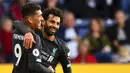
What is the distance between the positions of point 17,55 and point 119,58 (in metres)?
4.45

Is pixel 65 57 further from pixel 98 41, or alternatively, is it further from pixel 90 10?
pixel 90 10

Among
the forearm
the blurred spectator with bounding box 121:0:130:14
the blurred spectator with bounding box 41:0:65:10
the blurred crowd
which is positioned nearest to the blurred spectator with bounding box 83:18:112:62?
the blurred crowd

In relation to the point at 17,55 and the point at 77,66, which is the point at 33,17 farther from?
the point at 77,66

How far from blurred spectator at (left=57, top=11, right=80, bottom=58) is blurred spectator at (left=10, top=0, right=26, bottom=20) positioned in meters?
0.90

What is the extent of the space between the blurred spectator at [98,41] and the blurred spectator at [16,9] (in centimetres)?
142

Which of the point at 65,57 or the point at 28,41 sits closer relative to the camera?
the point at 28,41

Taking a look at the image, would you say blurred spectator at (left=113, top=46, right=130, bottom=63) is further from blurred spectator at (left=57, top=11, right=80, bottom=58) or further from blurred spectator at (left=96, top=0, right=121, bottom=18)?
blurred spectator at (left=96, top=0, right=121, bottom=18)

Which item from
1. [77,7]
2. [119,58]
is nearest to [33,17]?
[119,58]

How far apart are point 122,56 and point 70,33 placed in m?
1.14

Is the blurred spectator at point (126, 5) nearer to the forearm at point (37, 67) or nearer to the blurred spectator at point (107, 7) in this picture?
the blurred spectator at point (107, 7)

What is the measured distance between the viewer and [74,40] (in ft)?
32.2

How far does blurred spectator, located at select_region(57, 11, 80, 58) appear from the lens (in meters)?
9.69

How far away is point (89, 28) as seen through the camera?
1002 cm

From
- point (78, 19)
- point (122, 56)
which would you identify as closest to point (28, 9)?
point (122, 56)
